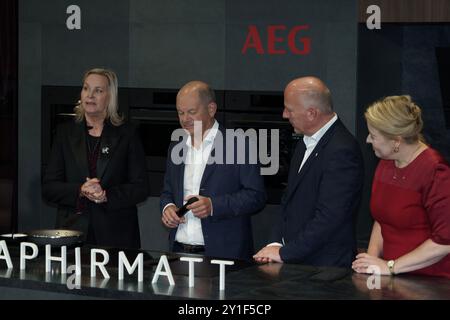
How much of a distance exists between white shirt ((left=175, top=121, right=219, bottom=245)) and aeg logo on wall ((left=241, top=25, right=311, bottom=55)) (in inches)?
46.3

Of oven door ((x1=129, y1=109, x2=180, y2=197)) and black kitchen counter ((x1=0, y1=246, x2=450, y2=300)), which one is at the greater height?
oven door ((x1=129, y1=109, x2=180, y2=197))

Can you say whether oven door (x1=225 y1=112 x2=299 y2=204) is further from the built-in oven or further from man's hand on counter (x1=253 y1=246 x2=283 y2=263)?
man's hand on counter (x1=253 y1=246 x2=283 y2=263)

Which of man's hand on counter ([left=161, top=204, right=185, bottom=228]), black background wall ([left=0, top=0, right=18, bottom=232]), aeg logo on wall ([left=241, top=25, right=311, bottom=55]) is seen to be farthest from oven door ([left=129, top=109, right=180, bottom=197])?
man's hand on counter ([left=161, top=204, right=185, bottom=228])

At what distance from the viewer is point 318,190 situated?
11.7 ft

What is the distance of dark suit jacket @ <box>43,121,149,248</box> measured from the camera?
4.27 metres

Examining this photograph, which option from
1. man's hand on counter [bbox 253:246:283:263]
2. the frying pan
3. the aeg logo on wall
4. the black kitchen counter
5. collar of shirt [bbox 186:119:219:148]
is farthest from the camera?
the aeg logo on wall

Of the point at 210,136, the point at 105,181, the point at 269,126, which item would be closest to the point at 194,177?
the point at 210,136

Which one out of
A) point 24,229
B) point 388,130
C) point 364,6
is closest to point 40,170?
point 24,229

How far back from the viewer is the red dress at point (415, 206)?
3.11m

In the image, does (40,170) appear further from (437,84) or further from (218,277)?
(218,277)

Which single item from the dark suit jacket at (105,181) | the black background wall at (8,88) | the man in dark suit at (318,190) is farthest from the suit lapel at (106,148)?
the black background wall at (8,88)

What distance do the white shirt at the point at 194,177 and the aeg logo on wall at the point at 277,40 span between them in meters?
1.18

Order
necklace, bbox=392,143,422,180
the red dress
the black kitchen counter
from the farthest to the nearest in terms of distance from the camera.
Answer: necklace, bbox=392,143,422,180 < the red dress < the black kitchen counter
